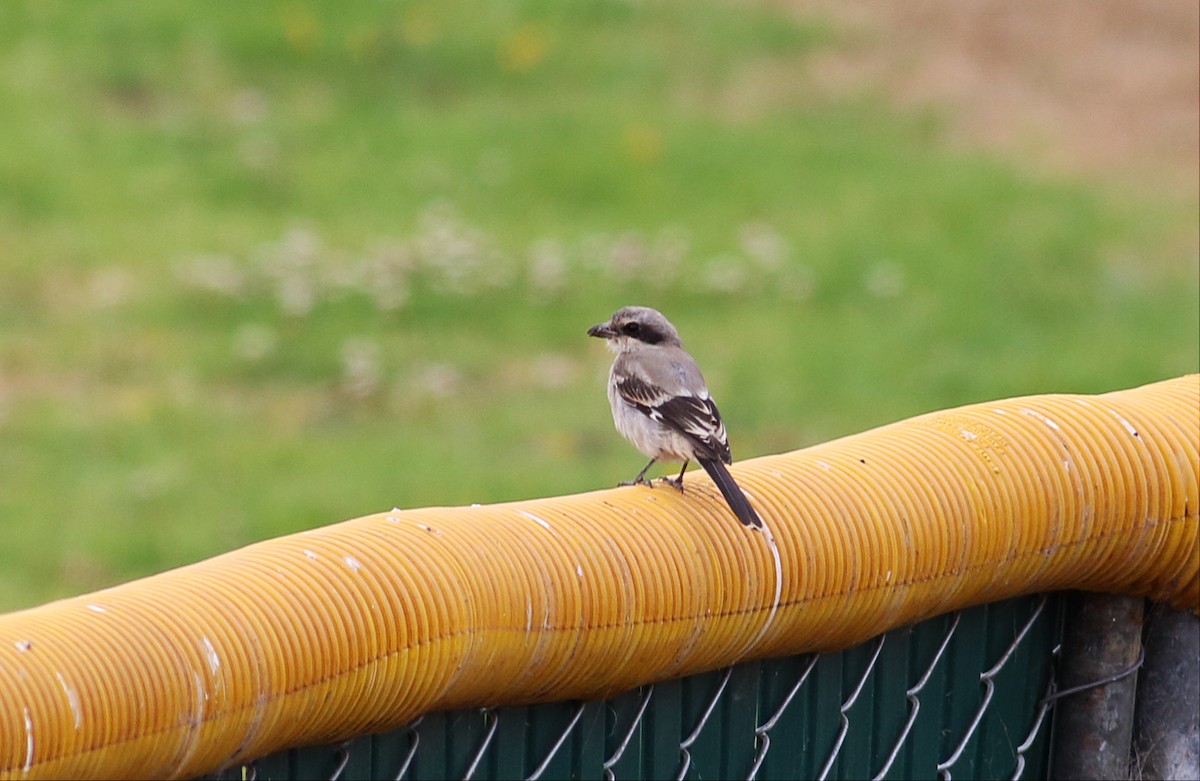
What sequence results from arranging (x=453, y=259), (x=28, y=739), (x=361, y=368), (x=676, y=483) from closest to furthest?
(x=28, y=739) → (x=676, y=483) → (x=361, y=368) → (x=453, y=259)

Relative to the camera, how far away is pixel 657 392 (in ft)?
17.4

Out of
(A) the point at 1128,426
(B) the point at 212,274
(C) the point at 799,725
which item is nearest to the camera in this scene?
(C) the point at 799,725

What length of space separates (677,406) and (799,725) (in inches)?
93.0

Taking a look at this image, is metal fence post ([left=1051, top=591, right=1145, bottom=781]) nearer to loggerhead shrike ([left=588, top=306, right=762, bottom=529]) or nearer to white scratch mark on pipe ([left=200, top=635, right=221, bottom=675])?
loggerhead shrike ([left=588, top=306, right=762, bottom=529])

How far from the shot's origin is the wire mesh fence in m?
2.43

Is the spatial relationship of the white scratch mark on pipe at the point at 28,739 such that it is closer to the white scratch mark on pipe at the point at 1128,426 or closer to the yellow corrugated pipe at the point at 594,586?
the yellow corrugated pipe at the point at 594,586

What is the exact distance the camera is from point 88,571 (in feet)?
27.1

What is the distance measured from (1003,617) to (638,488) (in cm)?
76

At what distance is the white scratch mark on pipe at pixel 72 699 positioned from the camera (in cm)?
191

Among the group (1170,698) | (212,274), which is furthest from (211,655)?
(212,274)

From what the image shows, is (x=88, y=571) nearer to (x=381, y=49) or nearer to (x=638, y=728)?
(x=638, y=728)

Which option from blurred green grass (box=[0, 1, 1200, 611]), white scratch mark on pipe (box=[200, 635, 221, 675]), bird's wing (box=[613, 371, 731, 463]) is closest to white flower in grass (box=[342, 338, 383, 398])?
blurred green grass (box=[0, 1, 1200, 611])

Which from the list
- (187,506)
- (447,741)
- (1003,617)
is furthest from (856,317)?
(447,741)

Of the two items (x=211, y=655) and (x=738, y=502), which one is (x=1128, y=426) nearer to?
(x=738, y=502)
